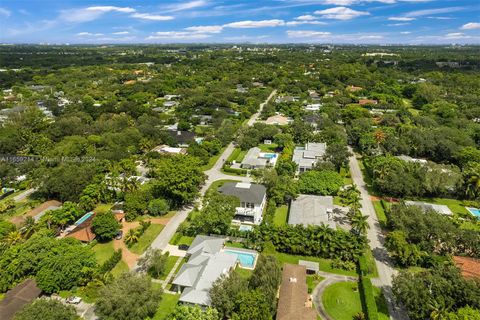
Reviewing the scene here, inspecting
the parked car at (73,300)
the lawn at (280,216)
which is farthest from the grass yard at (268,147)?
the parked car at (73,300)

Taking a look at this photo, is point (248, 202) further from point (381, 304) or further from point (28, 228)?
point (28, 228)

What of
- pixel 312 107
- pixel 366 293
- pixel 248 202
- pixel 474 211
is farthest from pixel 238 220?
pixel 312 107

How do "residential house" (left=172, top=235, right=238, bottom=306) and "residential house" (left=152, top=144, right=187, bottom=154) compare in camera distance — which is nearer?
"residential house" (left=172, top=235, right=238, bottom=306)

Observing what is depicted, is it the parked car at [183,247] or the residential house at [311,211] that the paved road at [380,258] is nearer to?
the residential house at [311,211]

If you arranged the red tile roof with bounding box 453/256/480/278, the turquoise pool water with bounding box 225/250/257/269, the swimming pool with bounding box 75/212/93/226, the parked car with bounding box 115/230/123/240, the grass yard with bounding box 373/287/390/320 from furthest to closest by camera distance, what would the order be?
the swimming pool with bounding box 75/212/93/226
the parked car with bounding box 115/230/123/240
the turquoise pool water with bounding box 225/250/257/269
the red tile roof with bounding box 453/256/480/278
the grass yard with bounding box 373/287/390/320

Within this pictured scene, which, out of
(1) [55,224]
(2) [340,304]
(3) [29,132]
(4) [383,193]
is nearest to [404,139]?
(4) [383,193]

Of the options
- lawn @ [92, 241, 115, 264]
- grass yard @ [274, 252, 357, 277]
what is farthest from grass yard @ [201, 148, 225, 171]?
grass yard @ [274, 252, 357, 277]

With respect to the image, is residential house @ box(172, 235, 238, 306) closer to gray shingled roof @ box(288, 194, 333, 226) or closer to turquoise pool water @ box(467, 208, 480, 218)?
gray shingled roof @ box(288, 194, 333, 226)
